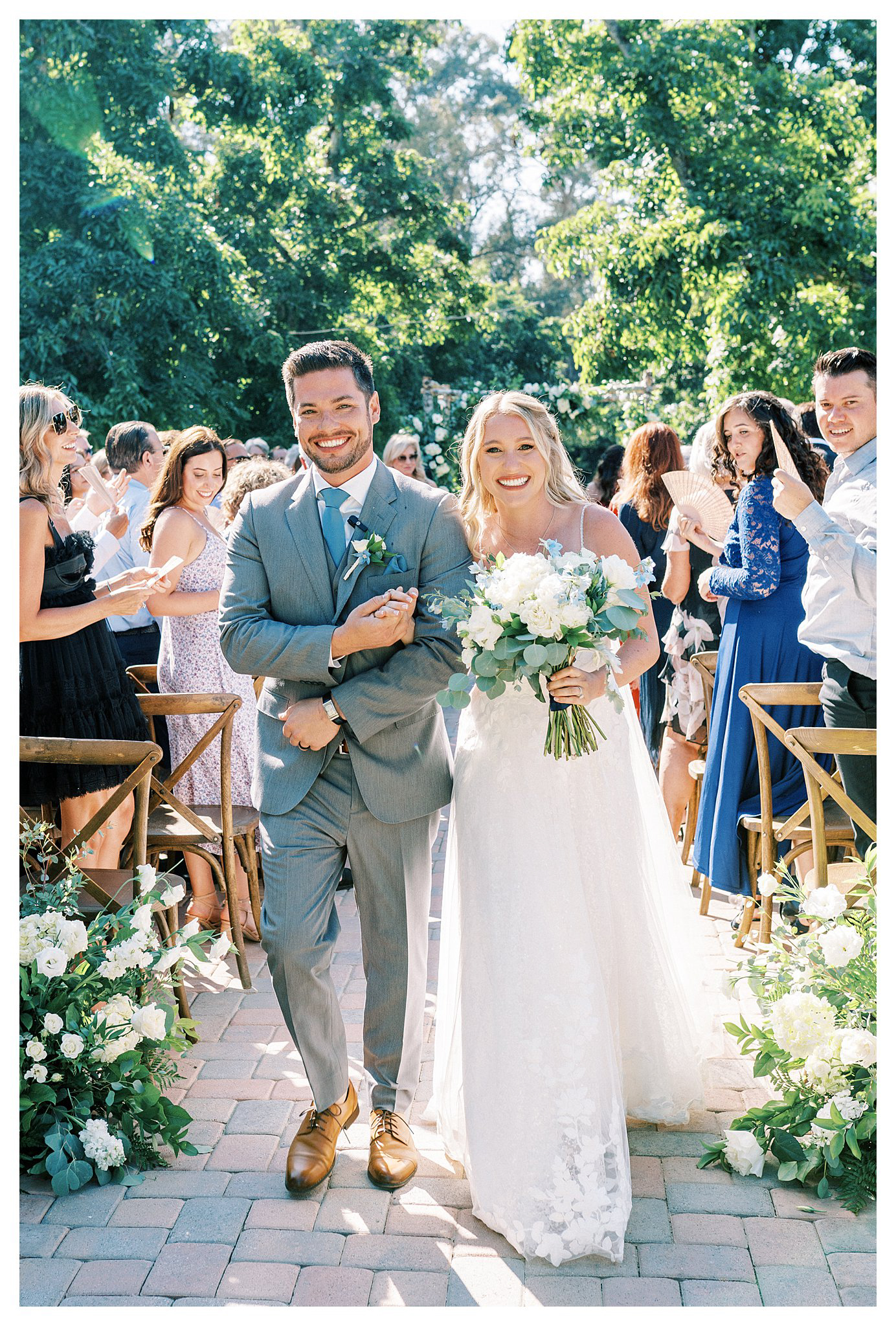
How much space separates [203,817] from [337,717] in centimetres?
189

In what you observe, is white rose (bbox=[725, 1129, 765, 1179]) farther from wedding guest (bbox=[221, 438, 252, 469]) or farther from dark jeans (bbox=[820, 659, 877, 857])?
wedding guest (bbox=[221, 438, 252, 469])

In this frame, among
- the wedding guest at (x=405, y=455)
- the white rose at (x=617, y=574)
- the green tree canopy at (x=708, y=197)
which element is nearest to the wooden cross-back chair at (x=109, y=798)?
the white rose at (x=617, y=574)

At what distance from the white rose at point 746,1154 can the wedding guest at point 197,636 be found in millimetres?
2432

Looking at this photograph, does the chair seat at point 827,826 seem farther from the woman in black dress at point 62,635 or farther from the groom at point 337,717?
the woman in black dress at point 62,635

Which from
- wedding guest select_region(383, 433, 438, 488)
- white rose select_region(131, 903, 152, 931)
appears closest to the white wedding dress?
white rose select_region(131, 903, 152, 931)

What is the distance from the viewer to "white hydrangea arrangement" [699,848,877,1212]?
2.95 m

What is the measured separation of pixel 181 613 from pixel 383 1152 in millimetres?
2491

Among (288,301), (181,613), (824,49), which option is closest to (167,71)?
(288,301)

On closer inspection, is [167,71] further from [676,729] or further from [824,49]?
[676,729]

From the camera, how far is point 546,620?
9.19 feet

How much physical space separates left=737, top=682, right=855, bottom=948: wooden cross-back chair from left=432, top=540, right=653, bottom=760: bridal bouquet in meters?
1.41

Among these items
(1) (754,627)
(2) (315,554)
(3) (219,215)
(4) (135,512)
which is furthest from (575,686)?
(3) (219,215)

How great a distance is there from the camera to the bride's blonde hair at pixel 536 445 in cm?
329

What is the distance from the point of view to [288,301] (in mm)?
19891
